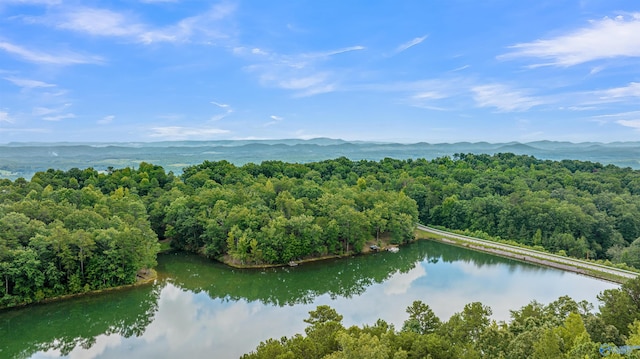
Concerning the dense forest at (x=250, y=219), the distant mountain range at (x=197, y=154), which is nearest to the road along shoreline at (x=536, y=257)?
the dense forest at (x=250, y=219)

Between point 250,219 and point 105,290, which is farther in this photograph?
point 250,219

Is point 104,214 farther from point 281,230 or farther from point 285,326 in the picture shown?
point 285,326

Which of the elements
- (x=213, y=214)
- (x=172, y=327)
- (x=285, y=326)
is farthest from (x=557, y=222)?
(x=172, y=327)

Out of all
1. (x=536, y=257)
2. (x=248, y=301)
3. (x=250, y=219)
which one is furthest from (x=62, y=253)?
(x=536, y=257)

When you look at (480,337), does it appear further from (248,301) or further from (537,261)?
(537,261)

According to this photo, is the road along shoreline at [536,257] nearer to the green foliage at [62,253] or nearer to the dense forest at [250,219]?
the dense forest at [250,219]

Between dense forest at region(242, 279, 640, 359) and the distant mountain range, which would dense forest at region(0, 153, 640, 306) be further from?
the distant mountain range
